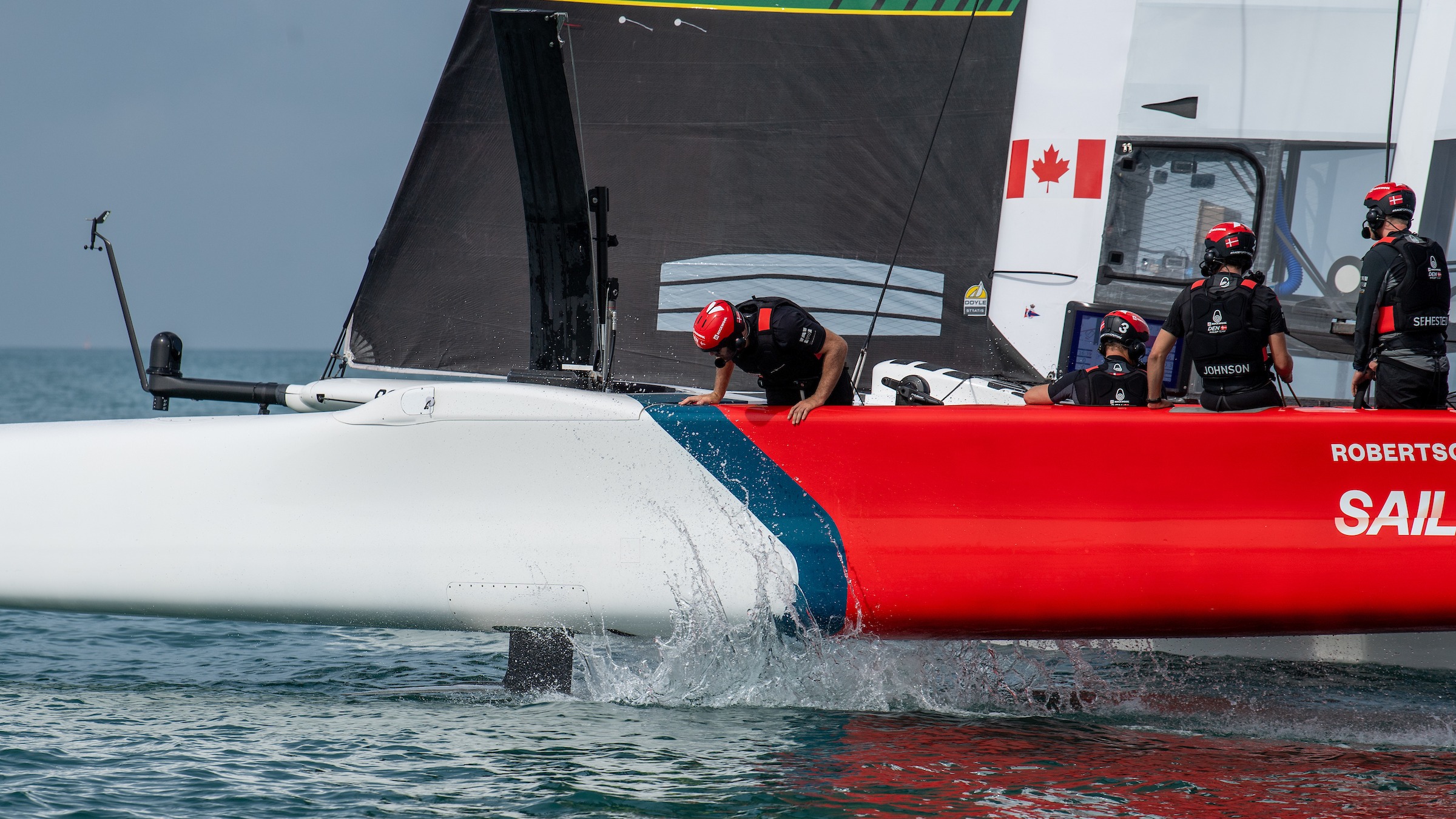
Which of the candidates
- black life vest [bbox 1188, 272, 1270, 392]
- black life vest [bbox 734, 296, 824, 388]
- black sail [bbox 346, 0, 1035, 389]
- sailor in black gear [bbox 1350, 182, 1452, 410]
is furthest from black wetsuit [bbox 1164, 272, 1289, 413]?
black sail [bbox 346, 0, 1035, 389]

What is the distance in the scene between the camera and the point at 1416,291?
4.33 m

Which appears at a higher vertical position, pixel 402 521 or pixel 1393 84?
pixel 1393 84

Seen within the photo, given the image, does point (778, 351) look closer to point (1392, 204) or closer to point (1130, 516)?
A: point (1130, 516)

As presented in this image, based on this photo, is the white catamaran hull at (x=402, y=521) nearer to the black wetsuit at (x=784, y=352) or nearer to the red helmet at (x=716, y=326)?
the red helmet at (x=716, y=326)

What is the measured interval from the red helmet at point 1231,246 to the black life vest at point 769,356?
1438 mm

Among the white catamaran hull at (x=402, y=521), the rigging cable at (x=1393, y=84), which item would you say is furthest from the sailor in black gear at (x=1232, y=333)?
the rigging cable at (x=1393, y=84)

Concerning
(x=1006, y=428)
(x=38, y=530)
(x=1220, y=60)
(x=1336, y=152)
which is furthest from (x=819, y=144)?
(x=38, y=530)

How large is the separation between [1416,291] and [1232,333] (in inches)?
25.9

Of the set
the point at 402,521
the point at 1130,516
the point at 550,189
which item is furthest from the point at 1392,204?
the point at 402,521

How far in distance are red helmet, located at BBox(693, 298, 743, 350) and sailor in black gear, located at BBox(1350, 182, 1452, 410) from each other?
2.22 meters

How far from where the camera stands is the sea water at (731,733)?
371 centimetres

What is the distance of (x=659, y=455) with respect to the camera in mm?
4367

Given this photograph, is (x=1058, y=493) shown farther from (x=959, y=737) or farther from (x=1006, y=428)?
(x=959, y=737)

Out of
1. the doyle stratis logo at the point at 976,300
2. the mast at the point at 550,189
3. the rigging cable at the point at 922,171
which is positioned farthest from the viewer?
the doyle stratis logo at the point at 976,300
